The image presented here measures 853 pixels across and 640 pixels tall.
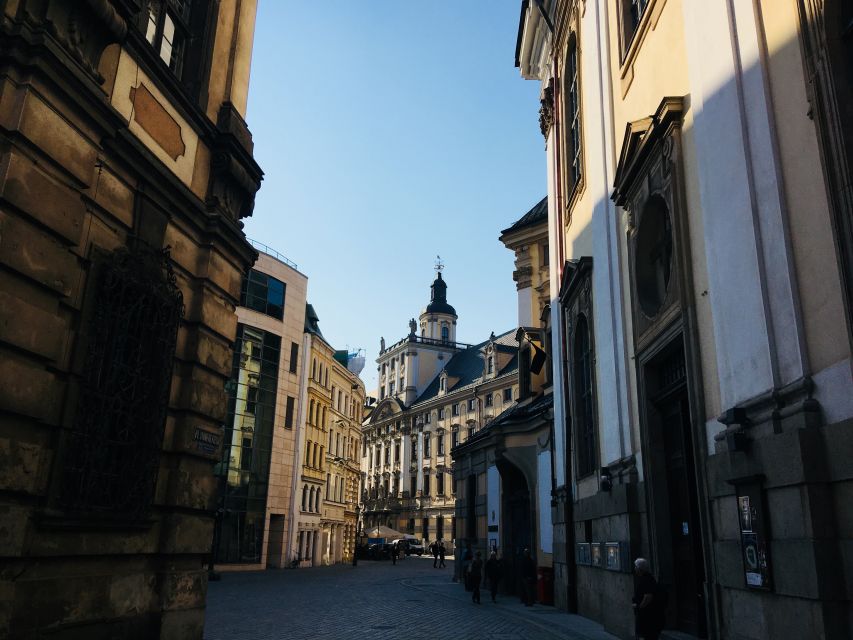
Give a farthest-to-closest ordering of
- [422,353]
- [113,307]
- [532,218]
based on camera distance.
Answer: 1. [422,353]
2. [532,218]
3. [113,307]

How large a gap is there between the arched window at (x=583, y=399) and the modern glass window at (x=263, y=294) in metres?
24.8

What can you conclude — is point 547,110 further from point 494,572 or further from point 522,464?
point 494,572

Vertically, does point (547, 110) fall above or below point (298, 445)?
above

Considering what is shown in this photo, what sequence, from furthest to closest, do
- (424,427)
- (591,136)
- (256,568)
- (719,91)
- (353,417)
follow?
(424,427) < (353,417) < (256,568) < (591,136) < (719,91)

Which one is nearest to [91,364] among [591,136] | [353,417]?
[591,136]

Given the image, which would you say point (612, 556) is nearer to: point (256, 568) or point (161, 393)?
point (161, 393)

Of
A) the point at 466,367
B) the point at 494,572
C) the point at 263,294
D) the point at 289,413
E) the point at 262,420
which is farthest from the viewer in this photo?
the point at 466,367

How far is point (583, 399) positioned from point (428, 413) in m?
72.5

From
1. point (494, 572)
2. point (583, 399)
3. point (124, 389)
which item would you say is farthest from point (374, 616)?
point (124, 389)

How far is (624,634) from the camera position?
1202 cm

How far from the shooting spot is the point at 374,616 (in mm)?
17047

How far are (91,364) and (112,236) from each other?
1.55 m

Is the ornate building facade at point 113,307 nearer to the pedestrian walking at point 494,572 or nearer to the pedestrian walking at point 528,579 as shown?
the pedestrian walking at point 528,579

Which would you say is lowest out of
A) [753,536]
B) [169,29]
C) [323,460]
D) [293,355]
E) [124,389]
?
[753,536]
